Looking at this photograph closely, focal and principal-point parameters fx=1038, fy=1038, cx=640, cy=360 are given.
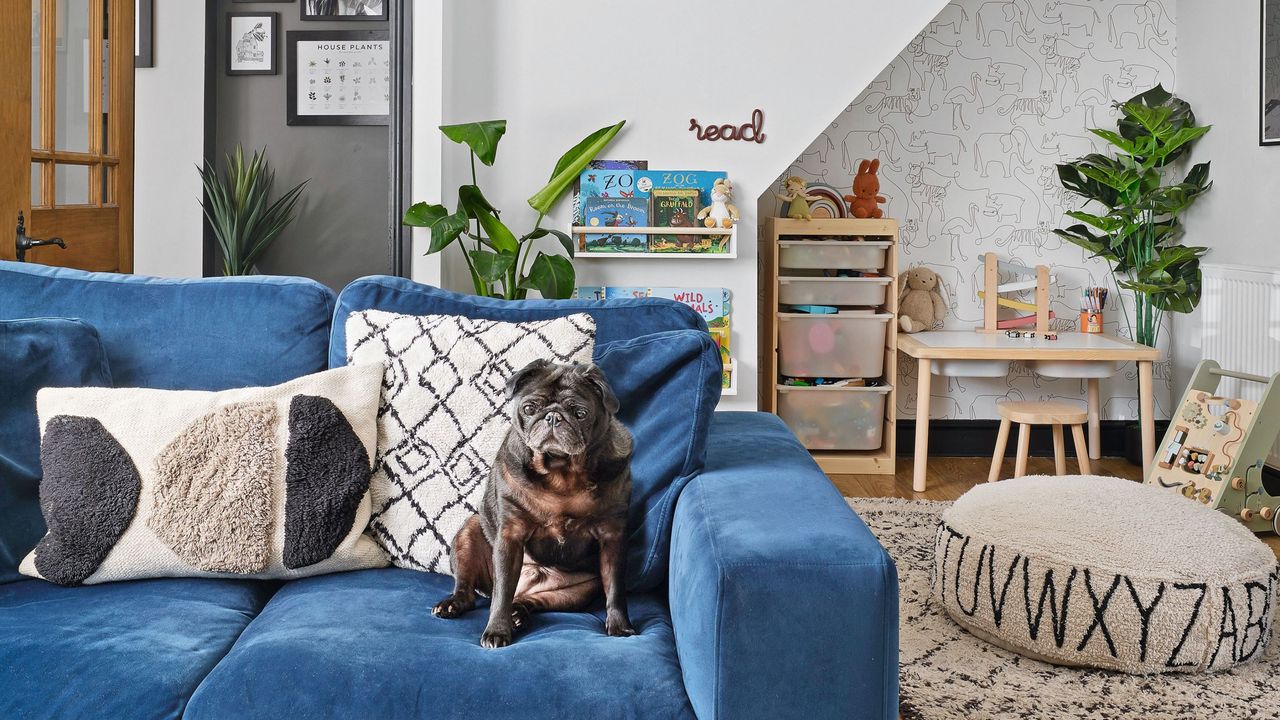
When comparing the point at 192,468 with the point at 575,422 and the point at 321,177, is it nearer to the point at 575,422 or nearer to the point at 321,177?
the point at 575,422

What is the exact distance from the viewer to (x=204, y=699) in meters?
1.30

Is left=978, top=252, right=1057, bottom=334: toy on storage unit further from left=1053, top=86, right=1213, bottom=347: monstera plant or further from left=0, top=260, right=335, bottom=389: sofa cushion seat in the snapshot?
left=0, top=260, right=335, bottom=389: sofa cushion seat

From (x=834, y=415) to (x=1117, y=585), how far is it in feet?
6.86

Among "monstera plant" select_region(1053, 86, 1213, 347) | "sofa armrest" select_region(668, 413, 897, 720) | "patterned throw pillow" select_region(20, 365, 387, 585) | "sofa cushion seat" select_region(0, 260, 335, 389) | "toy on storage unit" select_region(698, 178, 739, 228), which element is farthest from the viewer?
"monstera plant" select_region(1053, 86, 1213, 347)

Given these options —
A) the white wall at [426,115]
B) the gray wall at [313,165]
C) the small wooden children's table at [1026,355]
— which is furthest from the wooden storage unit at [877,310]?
the gray wall at [313,165]

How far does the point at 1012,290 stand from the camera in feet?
14.2

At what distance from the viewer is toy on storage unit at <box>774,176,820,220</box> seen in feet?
13.7

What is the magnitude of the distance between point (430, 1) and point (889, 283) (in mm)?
2064

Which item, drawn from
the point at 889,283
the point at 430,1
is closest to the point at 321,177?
the point at 430,1

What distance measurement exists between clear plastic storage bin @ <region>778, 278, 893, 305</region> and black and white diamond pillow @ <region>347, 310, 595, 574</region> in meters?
2.58

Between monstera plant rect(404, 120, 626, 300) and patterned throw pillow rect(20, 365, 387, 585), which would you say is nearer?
patterned throw pillow rect(20, 365, 387, 585)

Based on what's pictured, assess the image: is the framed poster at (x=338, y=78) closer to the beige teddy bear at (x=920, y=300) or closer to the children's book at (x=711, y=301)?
the children's book at (x=711, y=301)

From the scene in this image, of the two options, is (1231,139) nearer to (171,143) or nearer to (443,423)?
(443,423)

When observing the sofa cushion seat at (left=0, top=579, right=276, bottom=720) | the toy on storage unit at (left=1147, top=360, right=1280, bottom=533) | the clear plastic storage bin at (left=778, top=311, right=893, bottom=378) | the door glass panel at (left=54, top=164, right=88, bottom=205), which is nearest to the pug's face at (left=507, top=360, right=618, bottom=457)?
the sofa cushion seat at (left=0, top=579, right=276, bottom=720)
